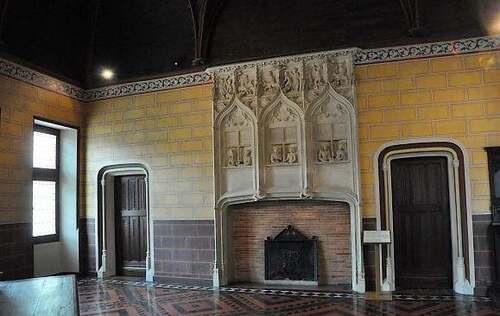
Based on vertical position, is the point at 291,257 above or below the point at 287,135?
below

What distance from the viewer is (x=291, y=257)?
7.26m

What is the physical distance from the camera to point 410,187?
6.82 metres

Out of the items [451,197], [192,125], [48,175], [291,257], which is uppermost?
[192,125]

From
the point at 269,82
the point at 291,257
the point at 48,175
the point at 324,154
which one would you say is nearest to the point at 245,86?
→ the point at 269,82

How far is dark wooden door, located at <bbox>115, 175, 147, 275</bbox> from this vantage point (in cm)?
824

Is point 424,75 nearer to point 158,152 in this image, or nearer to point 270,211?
point 270,211

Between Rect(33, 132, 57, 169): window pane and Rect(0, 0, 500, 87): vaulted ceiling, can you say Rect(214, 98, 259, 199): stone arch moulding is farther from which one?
Rect(33, 132, 57, 169): window pane

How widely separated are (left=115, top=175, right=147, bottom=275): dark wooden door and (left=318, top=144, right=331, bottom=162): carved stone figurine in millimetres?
3442

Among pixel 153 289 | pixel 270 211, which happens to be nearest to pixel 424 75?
pixel 270 211

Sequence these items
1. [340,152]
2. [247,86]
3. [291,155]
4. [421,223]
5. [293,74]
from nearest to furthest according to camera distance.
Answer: [421,223]
[340,152]
[291,155]
[293,74]
[247,86]

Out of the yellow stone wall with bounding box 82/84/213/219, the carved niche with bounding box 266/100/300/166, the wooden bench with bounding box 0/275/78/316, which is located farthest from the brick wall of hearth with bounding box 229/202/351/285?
the wooden bench with bounding box 0/275/78/316

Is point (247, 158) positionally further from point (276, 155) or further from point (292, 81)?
point (292, 81)

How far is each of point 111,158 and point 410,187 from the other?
537cm

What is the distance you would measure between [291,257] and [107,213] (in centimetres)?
364
